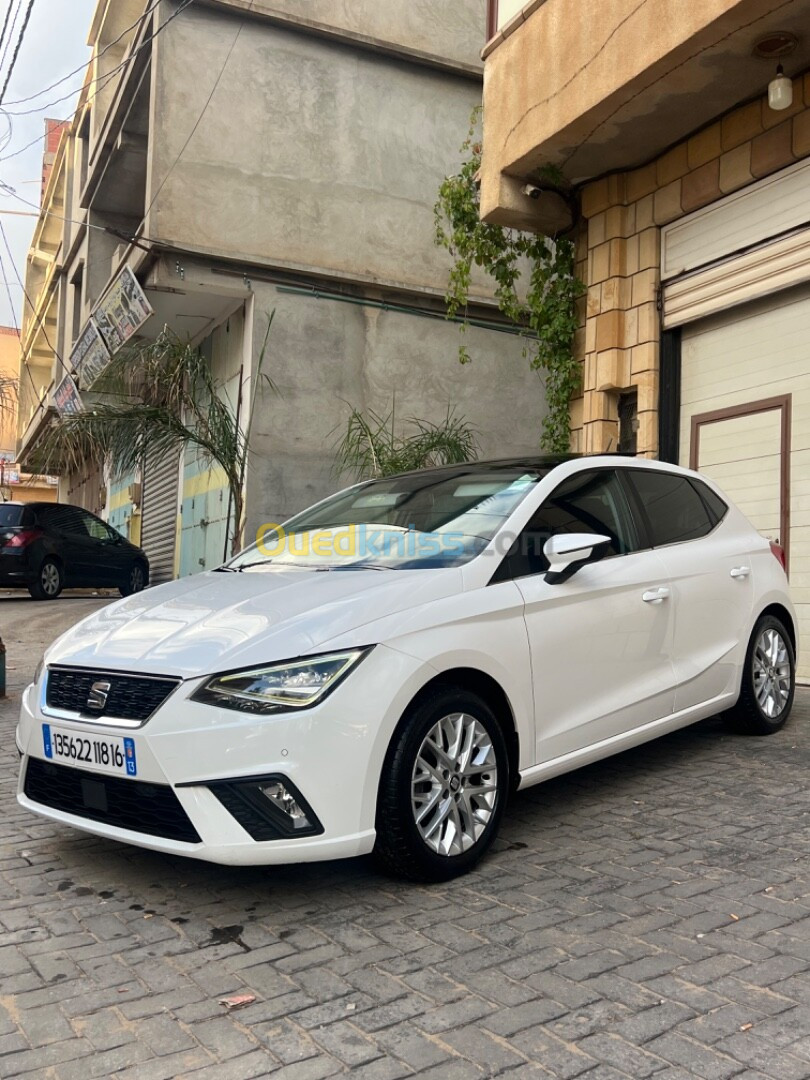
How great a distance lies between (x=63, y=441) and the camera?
388 inches

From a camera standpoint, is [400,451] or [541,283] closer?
[541,283]

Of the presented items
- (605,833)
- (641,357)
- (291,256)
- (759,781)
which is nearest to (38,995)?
(605,833)

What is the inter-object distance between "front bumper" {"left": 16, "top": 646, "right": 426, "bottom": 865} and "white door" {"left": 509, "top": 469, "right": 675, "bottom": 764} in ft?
2.97

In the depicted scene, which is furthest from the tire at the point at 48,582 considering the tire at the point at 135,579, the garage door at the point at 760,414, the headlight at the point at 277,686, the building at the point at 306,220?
the headlight at the point at 277,686

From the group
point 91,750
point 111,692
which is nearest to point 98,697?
point 111,692

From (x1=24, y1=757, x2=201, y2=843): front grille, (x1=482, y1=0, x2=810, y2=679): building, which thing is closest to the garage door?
(x1=482, y1=0, x2=810, y2=679): building

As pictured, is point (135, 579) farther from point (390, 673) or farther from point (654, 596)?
point (390, 673)

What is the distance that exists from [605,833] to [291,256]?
10.2 metres

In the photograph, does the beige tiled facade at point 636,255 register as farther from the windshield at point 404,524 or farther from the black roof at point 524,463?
the windshield at point 404,524

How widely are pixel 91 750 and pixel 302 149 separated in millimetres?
11206

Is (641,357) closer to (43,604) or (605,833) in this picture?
(605,833)

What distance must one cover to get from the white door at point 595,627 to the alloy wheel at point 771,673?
1.02m

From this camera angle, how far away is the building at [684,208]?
7121mm

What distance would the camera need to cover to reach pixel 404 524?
13.8 feet
